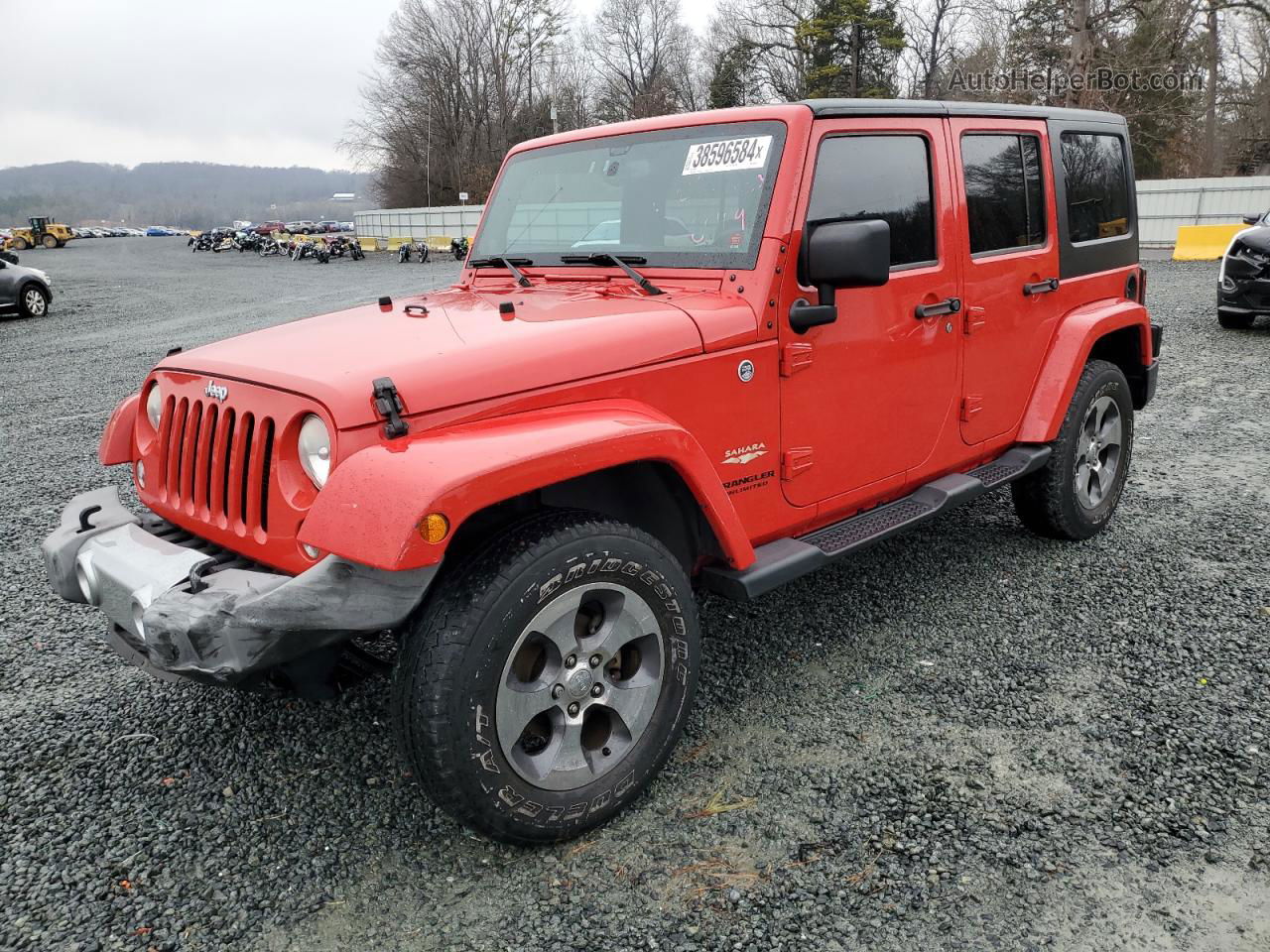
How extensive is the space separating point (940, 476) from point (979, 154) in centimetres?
134

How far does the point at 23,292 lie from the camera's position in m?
16.5

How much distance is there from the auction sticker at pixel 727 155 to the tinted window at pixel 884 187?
201 mm

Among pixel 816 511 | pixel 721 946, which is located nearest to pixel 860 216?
pixel 816 511

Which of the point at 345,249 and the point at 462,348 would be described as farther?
the point at 345,249

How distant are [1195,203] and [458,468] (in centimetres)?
2705

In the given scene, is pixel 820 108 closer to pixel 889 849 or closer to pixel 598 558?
pixel 598 558

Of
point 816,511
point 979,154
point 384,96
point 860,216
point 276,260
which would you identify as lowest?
point 816,511

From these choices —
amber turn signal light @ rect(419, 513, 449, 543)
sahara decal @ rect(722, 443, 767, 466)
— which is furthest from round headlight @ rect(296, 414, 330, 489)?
sahara decal @ rect(722, 443, 767, 466)

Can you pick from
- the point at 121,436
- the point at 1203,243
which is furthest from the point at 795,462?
the point at 1203,243

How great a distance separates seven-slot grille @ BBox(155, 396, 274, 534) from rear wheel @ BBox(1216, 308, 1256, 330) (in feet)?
37.1

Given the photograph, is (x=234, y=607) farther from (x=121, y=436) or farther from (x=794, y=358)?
(x=794, y=358)

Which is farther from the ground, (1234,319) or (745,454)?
(1234,319)

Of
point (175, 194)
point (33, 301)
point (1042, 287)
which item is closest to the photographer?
point (1042, 287)

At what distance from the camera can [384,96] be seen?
63312 millimetres
